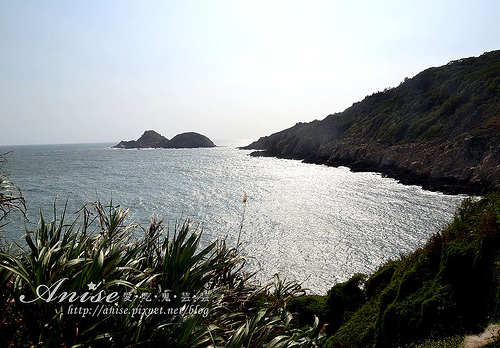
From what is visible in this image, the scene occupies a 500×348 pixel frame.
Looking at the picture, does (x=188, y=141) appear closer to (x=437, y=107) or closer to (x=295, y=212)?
(x=437, y=107)

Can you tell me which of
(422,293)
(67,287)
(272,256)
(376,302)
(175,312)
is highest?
(67,287)

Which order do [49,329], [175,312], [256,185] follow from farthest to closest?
[256,185], [175,312], [49,329]

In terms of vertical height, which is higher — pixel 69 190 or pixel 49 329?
pixel 49 329

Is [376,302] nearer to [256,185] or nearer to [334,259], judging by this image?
[334,259]

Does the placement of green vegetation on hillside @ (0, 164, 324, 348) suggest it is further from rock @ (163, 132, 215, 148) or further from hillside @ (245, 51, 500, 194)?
rock @ (163, 132, 215, 148)

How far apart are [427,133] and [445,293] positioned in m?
54.3

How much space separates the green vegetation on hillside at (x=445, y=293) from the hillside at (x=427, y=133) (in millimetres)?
29993

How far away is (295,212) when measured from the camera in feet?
96.3

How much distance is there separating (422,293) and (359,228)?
18.8 m

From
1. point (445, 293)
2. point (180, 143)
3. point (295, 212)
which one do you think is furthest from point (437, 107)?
point (180, 143)

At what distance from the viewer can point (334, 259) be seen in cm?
1816

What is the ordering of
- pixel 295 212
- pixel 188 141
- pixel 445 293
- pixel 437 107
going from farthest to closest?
pixel 188 141 → pixel 437 107 → pixel 295 212 → pixel 445 293

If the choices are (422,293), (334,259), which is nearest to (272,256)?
(334,259)

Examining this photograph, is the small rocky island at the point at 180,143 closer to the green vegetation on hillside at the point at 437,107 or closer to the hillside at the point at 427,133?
the hillside at the point at 427,133
